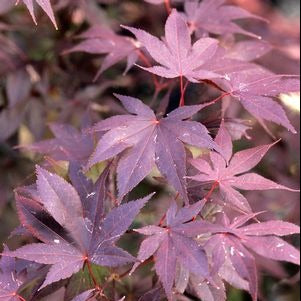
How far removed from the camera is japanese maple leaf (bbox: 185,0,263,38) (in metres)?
1.29

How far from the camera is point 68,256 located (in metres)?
0.85

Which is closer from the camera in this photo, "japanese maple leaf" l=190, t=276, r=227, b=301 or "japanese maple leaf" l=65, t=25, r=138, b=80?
"japanese maple leaf" l=190, t=276, r=227, b=301

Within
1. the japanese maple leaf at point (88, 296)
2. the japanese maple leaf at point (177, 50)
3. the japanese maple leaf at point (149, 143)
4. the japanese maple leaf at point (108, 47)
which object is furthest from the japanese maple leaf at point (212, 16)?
the japanese maple leaf at point (88, 296)

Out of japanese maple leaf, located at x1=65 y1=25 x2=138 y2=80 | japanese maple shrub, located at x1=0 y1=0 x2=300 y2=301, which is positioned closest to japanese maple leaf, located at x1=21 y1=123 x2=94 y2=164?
japanese maple shrub, located at x1=0 y1=0 x2=300 y2=301

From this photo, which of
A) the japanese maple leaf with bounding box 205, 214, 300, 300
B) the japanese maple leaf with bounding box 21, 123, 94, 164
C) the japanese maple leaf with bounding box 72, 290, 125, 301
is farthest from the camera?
the japanese maple leaf with bounding box 21, 123, 94, 164

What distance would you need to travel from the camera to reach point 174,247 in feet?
2.81

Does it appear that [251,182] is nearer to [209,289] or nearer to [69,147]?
[209,289]

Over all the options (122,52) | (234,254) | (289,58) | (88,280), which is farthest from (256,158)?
(289,58)

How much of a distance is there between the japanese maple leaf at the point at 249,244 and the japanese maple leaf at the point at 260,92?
0.17 metres

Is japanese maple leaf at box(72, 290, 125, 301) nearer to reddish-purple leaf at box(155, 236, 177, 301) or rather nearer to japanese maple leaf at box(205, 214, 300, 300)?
reddish-purple leaf at box(155, 236, 177, 301)

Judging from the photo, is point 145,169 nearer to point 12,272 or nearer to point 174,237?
point 174,237

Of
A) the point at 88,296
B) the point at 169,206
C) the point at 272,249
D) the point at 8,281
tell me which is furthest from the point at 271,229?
the point at 8,281

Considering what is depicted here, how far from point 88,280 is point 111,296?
7 cm

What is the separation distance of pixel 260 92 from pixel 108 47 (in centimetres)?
45
